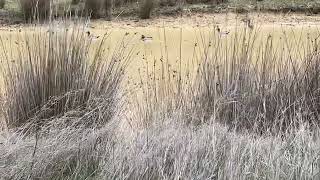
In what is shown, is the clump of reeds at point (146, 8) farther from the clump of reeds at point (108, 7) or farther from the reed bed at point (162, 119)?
the reed bed at point (162, 119)

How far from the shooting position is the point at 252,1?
15000 mm

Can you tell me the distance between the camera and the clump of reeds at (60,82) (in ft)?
14.0

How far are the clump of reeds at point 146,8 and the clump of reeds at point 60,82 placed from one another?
942cm

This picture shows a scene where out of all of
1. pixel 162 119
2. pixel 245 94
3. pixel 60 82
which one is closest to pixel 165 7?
pixel 245 94

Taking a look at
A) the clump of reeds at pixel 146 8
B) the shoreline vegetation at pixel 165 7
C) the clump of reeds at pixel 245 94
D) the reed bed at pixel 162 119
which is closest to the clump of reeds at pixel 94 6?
the shoreline vegetation at pixel 165 7

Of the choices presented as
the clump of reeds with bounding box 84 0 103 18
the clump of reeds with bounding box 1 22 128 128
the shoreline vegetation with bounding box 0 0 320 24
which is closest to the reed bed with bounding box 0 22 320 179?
the clump of reeds with bounding box 1 22 128 128

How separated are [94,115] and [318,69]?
1704mm

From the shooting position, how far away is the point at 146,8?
14.1 m

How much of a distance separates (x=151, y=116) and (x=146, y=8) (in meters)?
10.0

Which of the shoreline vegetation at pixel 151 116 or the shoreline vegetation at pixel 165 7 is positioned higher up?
the shoreline vegetation at pixel 165 7

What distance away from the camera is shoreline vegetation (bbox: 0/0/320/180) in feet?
11.7

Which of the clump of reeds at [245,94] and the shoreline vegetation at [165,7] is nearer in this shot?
the clump of reeds at [245,94]

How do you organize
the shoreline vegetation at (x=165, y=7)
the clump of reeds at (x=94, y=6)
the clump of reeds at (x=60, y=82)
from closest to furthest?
1. the clump of reeds at (x=60, y=82)
2. the shoreline vegetation at (x=165, y=7)
3. the clump of reeds at (x=94, y=6)

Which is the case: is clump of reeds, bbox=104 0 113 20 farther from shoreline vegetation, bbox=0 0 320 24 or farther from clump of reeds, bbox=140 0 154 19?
clump of reeds, bbox=140 0 154 19
